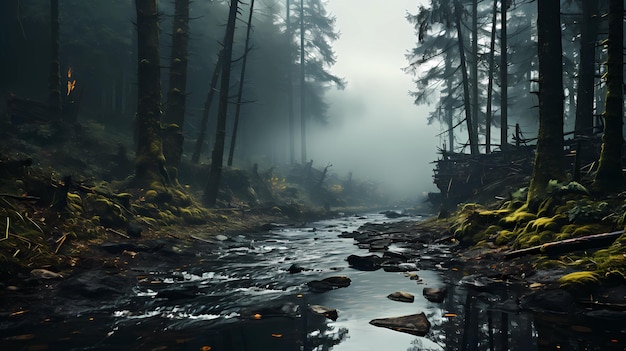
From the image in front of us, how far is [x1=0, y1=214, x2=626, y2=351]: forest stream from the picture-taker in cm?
377

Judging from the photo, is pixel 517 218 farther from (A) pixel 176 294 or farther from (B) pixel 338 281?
(A) pixel 176 294

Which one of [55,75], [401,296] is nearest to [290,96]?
[55,75]

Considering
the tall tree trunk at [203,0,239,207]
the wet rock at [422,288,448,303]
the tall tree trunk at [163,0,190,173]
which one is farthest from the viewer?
the tall tree trunk at [203,0,239,207]

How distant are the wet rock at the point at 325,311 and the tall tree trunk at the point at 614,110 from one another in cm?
703

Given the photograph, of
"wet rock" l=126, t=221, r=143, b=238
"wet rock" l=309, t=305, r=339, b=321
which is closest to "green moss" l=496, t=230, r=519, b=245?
"wet rock" l=309, t=305, r=339, b=321

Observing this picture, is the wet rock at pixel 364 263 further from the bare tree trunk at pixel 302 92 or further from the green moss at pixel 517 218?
the bare tree trunk at pixel 302 92

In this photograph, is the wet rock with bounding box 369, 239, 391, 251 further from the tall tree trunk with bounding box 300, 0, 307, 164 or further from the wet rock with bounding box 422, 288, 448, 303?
the tall tree trunk with bounding box 300, 0, 307, 164

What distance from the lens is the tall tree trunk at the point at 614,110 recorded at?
26.4 feet

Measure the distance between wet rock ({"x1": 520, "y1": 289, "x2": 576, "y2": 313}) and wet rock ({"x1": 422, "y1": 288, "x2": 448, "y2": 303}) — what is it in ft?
3.25

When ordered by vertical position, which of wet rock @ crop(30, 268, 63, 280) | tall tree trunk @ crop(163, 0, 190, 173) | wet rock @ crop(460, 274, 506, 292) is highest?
tall tree trunk @ crop(163, 0, 190, 173)

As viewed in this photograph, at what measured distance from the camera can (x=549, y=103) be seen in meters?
9.55

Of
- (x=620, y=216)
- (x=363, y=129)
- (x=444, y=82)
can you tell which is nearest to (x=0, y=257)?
(x=620, y=216)

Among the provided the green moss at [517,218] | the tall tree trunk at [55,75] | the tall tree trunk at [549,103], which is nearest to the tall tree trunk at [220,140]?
the tall tree trunk at [55,75]

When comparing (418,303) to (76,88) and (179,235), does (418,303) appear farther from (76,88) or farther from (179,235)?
(76,88)
